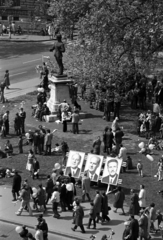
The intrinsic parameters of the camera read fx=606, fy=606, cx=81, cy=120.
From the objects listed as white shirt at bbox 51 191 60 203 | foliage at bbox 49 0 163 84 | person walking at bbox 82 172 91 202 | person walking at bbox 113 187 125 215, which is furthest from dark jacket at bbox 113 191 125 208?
foliage at bbox 49 0 163 84

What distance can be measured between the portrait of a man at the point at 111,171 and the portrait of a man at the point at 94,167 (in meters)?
0.38

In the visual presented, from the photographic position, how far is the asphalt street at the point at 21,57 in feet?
162

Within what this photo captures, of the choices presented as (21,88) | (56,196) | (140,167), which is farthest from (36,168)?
(21,88)

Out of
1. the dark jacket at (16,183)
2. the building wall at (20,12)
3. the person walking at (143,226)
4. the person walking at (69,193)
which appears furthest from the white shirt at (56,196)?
the building wall at (20,12)

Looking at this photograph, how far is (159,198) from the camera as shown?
24.5 metres

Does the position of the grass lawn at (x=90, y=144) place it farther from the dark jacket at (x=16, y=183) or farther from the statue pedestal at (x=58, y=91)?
the dark jacket at (x=16, y=183)

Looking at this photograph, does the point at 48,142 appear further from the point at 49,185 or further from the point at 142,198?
the point at 142,198

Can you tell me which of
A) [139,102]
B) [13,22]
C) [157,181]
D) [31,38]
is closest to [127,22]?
[139,102]

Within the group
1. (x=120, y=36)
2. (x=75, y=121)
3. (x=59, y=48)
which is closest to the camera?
(x=75, y=121)

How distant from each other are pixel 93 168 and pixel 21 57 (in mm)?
33400

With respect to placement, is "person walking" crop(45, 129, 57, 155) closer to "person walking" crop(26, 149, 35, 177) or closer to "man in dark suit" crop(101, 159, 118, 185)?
"person walking" crop(26, 149, 35, 177)

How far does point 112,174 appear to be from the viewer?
2491 cm

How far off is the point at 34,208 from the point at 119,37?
43.9ft

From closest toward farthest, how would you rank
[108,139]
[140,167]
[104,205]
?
[104,205] → [140,167] → [108,139]
